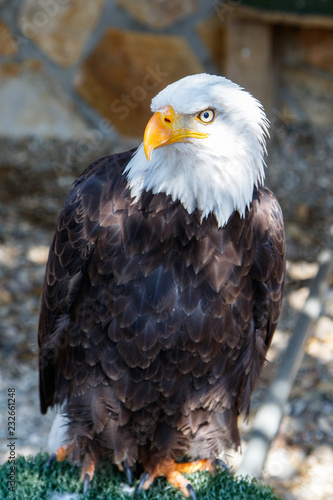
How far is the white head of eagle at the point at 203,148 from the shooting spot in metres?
1.75

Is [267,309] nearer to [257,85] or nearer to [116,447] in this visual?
[116,447]

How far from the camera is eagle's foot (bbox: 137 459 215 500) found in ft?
7.39

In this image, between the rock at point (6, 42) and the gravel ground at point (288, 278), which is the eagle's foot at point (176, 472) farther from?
the rock at point (6, 42)

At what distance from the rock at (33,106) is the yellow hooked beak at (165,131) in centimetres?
322

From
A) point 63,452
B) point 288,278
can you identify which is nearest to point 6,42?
point 288,278

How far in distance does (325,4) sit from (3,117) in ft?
7.80

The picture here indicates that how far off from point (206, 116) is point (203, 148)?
84 millimetres

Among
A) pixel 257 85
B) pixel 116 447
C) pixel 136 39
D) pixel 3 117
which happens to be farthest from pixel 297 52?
pixel 116 447

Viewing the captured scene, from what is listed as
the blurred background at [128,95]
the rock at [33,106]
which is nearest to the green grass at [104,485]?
the blurred background at [128,95]

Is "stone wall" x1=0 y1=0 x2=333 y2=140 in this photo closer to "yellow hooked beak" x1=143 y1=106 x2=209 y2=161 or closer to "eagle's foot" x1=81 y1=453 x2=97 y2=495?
"yellow hooked beak" x1=143 y1=106 x2=209 y2=161

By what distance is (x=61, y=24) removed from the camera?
4594 millimetres

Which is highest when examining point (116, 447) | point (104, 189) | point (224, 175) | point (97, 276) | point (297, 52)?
point (297, 52)

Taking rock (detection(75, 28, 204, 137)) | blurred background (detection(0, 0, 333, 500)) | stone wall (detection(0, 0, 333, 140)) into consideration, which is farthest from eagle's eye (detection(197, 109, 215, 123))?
rock (detection(75, 28, 204, 137))

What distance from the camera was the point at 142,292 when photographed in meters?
1.98
